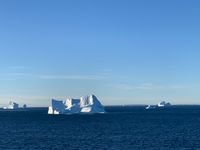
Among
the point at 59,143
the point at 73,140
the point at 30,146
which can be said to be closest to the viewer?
the point at 30,146

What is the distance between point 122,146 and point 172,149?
34.1ft

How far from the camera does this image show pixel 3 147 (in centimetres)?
8350

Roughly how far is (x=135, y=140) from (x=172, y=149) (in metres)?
16.7

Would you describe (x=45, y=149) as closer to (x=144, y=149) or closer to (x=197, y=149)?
(x=144, y=149)

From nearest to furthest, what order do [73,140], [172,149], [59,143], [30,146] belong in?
[172,149], [30,146], [59,143], [73,140]

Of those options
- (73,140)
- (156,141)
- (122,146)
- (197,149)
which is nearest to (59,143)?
(73,140)

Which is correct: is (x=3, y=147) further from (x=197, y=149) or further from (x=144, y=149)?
(x=197, y=149)

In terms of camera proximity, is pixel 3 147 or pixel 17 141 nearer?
pixel 3 147

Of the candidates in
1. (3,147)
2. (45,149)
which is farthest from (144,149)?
(3,147)

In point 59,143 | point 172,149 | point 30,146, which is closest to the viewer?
Result: point 172,149

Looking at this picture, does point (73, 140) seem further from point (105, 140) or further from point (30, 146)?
point (30, 146)

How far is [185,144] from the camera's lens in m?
86.0

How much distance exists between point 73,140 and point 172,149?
26.6 meters

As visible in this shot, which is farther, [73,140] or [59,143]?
[73,140]
